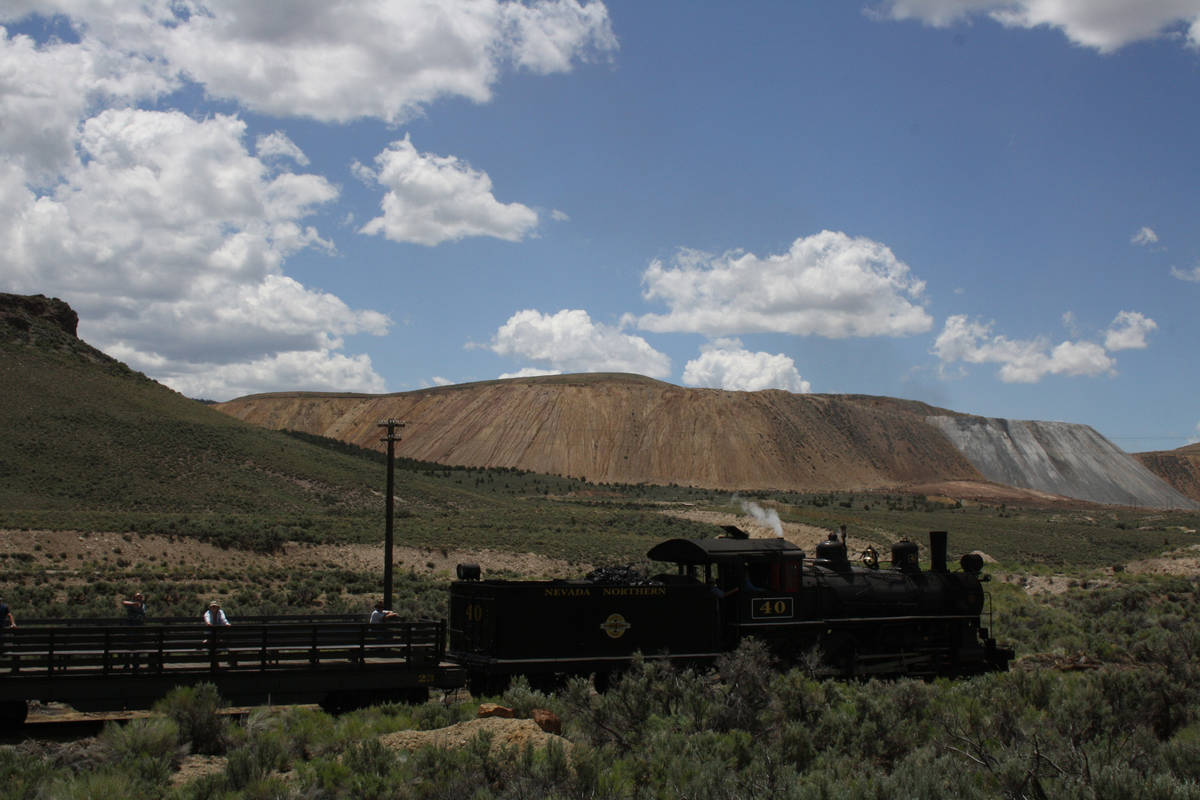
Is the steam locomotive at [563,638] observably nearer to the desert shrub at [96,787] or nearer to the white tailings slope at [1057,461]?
the desert shrub at [96,787]

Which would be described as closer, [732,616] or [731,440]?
[732,616]

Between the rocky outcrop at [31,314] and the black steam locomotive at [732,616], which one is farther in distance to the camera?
the rocky outcrop at [31,314]

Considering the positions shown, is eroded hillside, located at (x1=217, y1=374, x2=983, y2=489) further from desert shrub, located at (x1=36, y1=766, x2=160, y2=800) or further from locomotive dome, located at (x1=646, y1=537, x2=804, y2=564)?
desert shrub, located at (x1=36, y1=766, x2=160, y2=800)

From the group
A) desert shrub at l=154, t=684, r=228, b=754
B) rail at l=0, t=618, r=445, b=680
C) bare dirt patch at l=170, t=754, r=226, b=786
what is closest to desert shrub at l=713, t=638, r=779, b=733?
rail at l=0, t=618, r=445, b=680

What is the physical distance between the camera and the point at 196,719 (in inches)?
413

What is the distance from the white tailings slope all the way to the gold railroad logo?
11943 cm

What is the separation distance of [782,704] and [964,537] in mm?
50490

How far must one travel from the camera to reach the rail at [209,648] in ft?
37.5

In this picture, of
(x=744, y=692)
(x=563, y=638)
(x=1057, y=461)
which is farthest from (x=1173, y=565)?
(x=1057, y=461)

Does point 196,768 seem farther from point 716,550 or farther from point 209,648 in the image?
point 716,550

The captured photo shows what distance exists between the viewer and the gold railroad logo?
14035 mm

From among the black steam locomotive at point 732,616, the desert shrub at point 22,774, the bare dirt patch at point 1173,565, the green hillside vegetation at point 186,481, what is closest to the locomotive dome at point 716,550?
the black steam locomotive at point 732,616

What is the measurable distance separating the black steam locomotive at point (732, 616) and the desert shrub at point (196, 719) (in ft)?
12.6

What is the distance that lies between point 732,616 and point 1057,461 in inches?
5033
